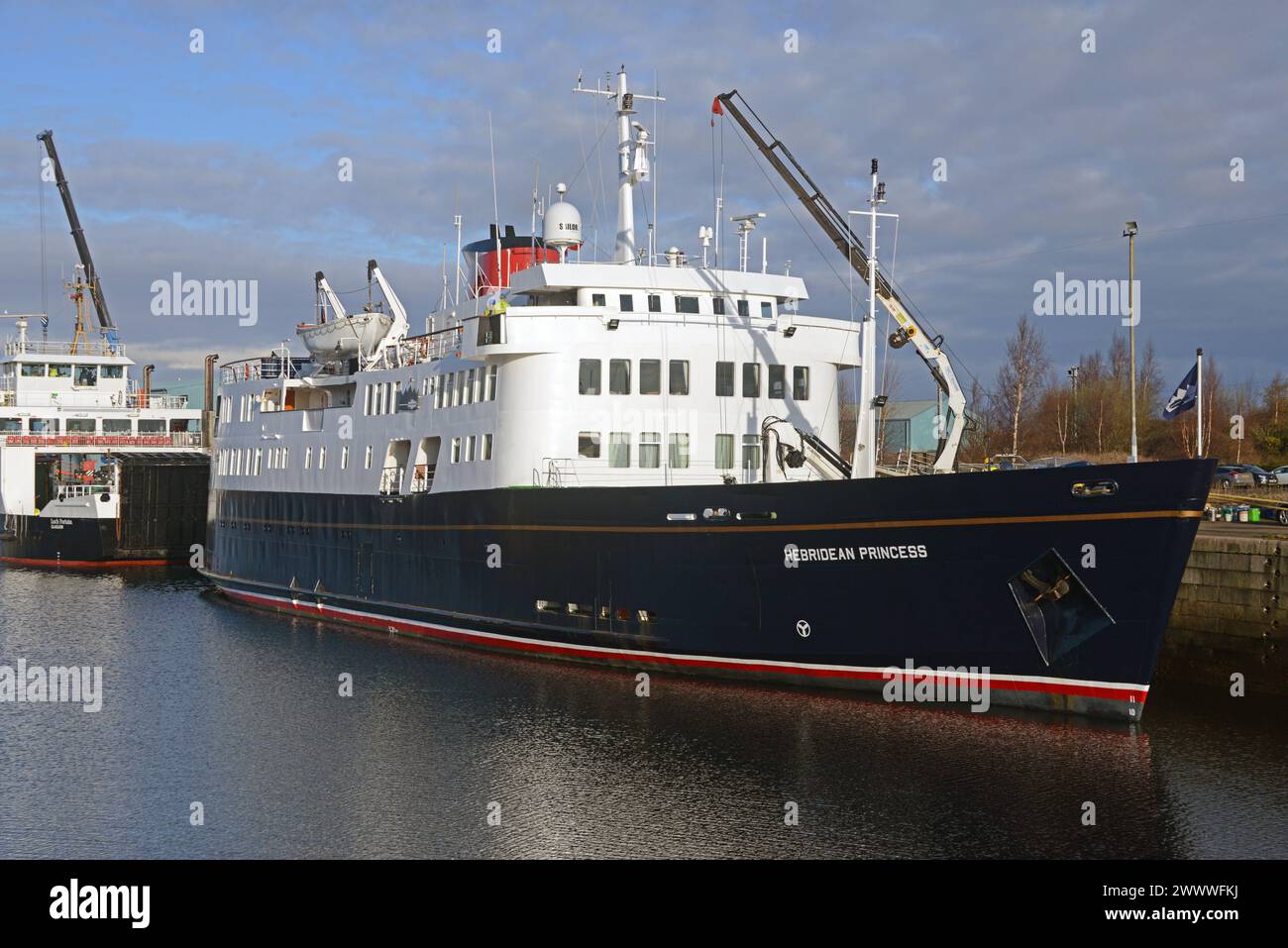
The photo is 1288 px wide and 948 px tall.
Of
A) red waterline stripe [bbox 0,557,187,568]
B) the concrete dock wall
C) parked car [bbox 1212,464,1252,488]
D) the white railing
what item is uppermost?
parked car [bbox 1212,464,1252,488]

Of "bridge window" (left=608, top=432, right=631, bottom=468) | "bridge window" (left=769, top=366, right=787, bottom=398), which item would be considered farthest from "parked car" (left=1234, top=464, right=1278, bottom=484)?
"bridge window" (left=608, top=432, right=631, bottom=468)

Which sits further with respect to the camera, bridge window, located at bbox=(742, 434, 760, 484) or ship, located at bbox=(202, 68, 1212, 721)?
bridge window, located at bbox=(742, 434, 760, 484)

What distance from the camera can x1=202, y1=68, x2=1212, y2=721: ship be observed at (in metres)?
17.2

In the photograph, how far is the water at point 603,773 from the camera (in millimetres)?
13578

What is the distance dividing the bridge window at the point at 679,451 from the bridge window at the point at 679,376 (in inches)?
35.4

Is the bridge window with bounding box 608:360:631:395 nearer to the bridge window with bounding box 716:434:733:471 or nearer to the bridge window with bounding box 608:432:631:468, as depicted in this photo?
the bridge window with bounding box 608:432:631:468

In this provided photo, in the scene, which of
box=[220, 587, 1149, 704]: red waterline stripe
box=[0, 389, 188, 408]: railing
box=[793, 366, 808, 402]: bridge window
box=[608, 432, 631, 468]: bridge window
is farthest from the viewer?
box=[0, 389, 188, 408]: railing

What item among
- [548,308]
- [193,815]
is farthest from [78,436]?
[193,815]

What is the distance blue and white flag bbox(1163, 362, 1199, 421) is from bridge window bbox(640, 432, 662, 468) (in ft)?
32.6

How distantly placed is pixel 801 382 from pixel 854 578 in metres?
6.77

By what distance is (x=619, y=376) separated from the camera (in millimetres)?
23062

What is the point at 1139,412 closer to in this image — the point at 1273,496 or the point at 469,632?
the point at 1273,496

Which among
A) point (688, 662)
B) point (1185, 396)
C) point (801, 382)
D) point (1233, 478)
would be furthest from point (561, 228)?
point (1233, 478)

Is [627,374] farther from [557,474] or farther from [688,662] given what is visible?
[688,662]
